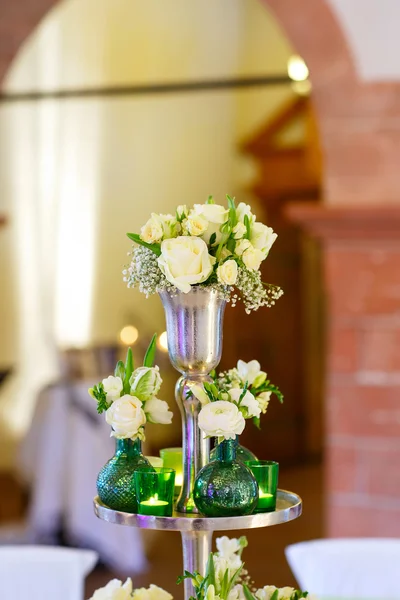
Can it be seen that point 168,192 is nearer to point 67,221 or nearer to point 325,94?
point 67,221

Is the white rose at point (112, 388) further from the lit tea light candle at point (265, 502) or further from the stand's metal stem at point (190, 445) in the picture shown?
the lit tea light candle at point (265, 502)

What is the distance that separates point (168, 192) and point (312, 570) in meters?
7.06

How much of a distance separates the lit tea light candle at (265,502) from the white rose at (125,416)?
0.68 feet

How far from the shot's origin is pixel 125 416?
4.80 feet

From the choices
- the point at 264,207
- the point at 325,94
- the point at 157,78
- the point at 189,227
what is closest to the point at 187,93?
the point at 157,78

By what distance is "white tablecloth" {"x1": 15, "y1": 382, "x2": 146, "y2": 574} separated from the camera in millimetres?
5402

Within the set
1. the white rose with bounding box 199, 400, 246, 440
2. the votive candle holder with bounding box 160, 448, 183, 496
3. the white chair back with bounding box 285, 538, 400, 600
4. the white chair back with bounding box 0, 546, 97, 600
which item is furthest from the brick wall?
the white rose with bounding box 199, 400, 246, 440

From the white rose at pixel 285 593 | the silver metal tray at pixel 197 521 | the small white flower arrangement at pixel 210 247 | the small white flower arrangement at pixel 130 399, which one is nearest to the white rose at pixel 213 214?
the small white flower arrangement at pixel 210 247

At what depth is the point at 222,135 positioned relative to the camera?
387 inches

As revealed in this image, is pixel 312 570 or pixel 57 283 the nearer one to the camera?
pixel 312 570

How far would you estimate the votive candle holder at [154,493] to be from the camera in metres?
1.45

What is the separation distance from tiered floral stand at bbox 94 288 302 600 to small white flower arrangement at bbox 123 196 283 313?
0.03m

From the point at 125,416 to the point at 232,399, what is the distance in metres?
0.15

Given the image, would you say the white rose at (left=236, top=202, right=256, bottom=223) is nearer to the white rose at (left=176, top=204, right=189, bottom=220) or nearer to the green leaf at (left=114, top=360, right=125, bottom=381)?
the white rose at (left=176, top=204, right=189, bottom=220)
